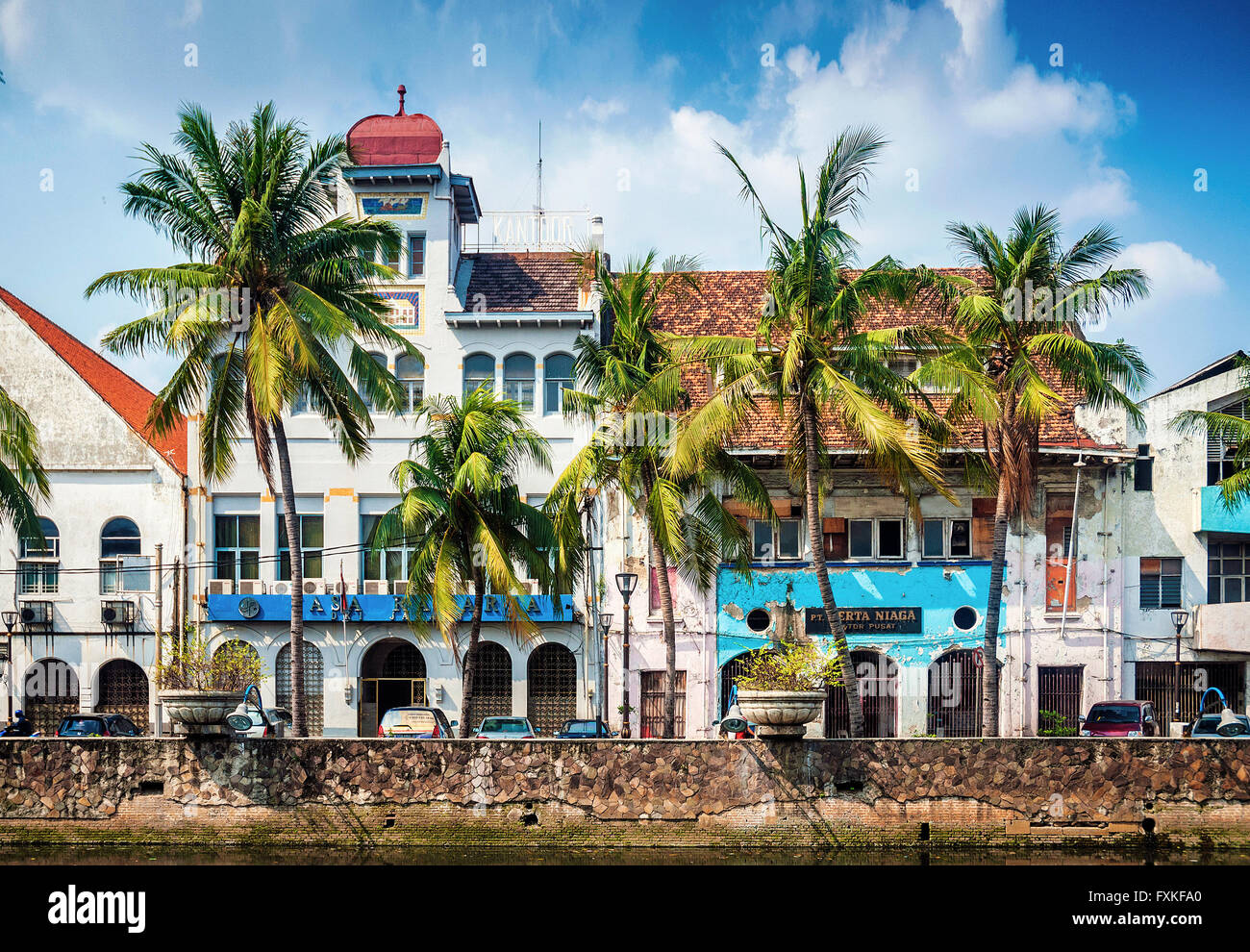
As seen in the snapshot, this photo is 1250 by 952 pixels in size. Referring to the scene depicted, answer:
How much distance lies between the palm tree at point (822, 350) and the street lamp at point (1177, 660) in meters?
12.9

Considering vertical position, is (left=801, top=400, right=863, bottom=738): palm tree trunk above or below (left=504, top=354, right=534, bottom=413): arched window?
below

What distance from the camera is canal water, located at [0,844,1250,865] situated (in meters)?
23.0

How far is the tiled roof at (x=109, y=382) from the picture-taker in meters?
37.8

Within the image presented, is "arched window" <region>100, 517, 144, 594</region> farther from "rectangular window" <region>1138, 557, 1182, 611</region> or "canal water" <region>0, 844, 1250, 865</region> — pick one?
"rectangular window" <region>1138, 557, 1182, 611</region>

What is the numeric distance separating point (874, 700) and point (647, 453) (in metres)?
12.1

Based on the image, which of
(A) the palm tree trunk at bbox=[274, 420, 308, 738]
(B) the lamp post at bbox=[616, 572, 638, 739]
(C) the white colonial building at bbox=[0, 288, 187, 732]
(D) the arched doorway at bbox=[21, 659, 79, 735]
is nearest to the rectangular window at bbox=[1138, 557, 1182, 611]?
(B) the lamp post at bbox=[616, 572, 638, 739]

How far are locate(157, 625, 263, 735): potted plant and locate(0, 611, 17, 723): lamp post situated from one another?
10.6m

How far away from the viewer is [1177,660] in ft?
117

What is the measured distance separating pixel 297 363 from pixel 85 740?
8.56 m

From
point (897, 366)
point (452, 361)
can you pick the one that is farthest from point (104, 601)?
point (897, 366)

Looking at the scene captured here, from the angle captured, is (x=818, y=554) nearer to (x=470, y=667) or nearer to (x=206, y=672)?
(x=470, y=667)

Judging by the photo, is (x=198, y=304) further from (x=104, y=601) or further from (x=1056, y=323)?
(x=1056, y=323)

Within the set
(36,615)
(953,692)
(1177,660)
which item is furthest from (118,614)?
(1177,660)

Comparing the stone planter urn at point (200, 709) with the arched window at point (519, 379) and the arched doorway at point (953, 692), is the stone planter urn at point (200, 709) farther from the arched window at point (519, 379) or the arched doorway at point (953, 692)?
the arched doorway at point (953, 692)
